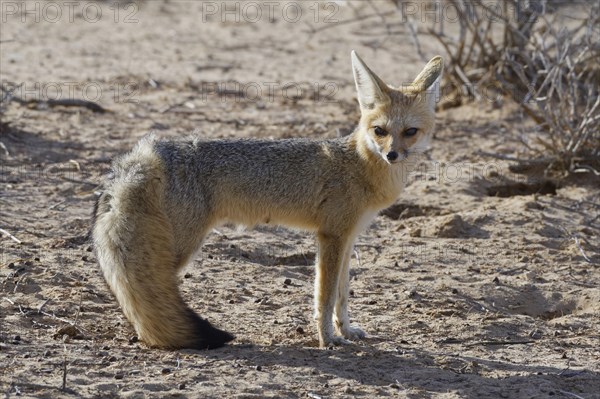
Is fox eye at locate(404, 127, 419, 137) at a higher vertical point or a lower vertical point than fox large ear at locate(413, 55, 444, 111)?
lower

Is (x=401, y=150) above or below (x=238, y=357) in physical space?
above

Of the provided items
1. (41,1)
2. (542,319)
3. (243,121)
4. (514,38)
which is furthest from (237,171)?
(41,1)

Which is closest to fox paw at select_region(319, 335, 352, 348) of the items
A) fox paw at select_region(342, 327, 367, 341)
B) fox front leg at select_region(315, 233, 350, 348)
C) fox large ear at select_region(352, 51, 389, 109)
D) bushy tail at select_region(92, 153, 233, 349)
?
fox front leg at select_region(315, 233, 350, 348)

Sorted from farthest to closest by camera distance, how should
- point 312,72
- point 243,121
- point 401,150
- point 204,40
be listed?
point 204,40 → point 312,72 → point 243,121 → point 401,150

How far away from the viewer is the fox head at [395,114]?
5.31m

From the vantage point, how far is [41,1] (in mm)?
13375

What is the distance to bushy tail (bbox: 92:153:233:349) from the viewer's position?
4.80 metres

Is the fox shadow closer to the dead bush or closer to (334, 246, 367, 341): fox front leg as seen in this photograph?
(334, 246, 367, 341): fox front leg

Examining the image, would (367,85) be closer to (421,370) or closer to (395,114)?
(395,114)

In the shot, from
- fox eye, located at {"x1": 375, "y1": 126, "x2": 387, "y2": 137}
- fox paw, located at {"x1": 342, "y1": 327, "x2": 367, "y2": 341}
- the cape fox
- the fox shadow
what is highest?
fox eye, located at {"x1": 375, "y1": 126, "x2": 387, "y2": 137}

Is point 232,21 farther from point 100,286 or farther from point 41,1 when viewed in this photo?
point 100,286

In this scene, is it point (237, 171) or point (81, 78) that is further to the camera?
point (81, 78)

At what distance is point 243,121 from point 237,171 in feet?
12.8

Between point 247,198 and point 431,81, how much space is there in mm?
1270
